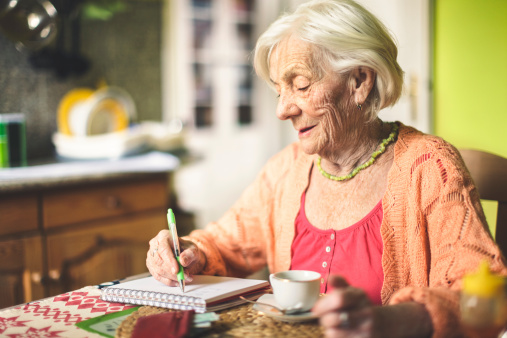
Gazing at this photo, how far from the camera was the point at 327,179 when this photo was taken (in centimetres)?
142

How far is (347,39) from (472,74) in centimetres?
155

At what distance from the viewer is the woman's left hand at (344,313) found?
77 cm

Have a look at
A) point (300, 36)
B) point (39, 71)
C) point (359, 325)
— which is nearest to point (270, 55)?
point (300, 36)

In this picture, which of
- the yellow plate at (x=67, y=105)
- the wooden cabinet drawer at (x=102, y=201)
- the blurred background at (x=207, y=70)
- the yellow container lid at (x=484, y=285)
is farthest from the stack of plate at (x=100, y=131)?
the yellow container lid at (x=484, y=285)

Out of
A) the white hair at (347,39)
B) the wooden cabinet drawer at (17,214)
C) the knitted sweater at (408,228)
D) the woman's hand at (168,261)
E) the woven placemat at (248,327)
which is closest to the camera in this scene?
the woven placemat at (248,327)

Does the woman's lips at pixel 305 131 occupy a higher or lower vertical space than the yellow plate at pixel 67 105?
lower

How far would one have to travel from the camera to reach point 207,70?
12.4ft

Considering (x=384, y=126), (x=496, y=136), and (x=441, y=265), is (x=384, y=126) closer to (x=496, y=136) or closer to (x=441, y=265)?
(x=441, y=265)

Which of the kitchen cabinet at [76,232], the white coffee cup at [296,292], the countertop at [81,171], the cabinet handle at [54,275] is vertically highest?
the countertop at [81,171]

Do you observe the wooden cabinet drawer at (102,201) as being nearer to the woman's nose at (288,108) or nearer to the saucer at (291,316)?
the woman's nose at (288,108)

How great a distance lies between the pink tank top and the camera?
4.09ft

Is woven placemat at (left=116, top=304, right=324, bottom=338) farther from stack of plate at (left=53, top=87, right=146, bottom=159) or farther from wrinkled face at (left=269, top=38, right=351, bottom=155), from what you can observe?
stack of plate at (left=53, top=87, right=146, bottom=159)

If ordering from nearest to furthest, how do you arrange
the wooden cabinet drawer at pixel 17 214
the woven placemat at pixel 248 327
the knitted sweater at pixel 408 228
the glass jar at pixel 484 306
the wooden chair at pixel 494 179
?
the glass jar at pixel 484 306, the woven placemat at pixel 248 327, the knitted sweater at pixel 408 228, the wooden chair at pixel 494 179, the wooden cabinet drawer at pixel 17 214

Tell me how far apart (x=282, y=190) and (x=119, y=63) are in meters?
1.83
